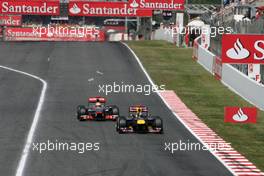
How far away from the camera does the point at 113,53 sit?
57531 mm

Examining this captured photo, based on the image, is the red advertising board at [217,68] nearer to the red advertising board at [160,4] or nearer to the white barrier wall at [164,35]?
the white barrier wall at [164,35]

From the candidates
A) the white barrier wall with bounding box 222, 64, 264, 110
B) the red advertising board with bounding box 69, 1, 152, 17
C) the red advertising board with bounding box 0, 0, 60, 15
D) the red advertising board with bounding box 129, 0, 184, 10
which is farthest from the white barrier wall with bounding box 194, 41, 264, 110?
the red advertising board with bounding box 0, 0, 60, 15

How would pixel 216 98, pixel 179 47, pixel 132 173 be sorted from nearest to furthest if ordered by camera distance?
pixel 132 173 → pixel 216 98 → pixel 179 47

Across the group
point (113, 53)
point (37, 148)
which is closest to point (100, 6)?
point (113, 53)

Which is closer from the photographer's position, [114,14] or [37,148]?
[37,148]

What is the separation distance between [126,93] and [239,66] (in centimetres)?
675

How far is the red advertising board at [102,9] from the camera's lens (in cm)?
7569

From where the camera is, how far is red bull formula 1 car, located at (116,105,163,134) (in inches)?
985

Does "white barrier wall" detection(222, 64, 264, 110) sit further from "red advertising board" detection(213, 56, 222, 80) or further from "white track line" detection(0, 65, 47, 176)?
"white track line" detection(0, 65, 47, 176)

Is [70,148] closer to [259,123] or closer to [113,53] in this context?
[259,123]

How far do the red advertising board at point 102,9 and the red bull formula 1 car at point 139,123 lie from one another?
1996 inches

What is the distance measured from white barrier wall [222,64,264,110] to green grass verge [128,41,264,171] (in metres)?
0.37

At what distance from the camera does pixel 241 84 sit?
38.0 m

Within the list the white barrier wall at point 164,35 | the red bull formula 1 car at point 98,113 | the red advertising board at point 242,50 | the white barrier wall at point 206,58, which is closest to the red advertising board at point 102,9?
the white barrier wall at point 164,35
